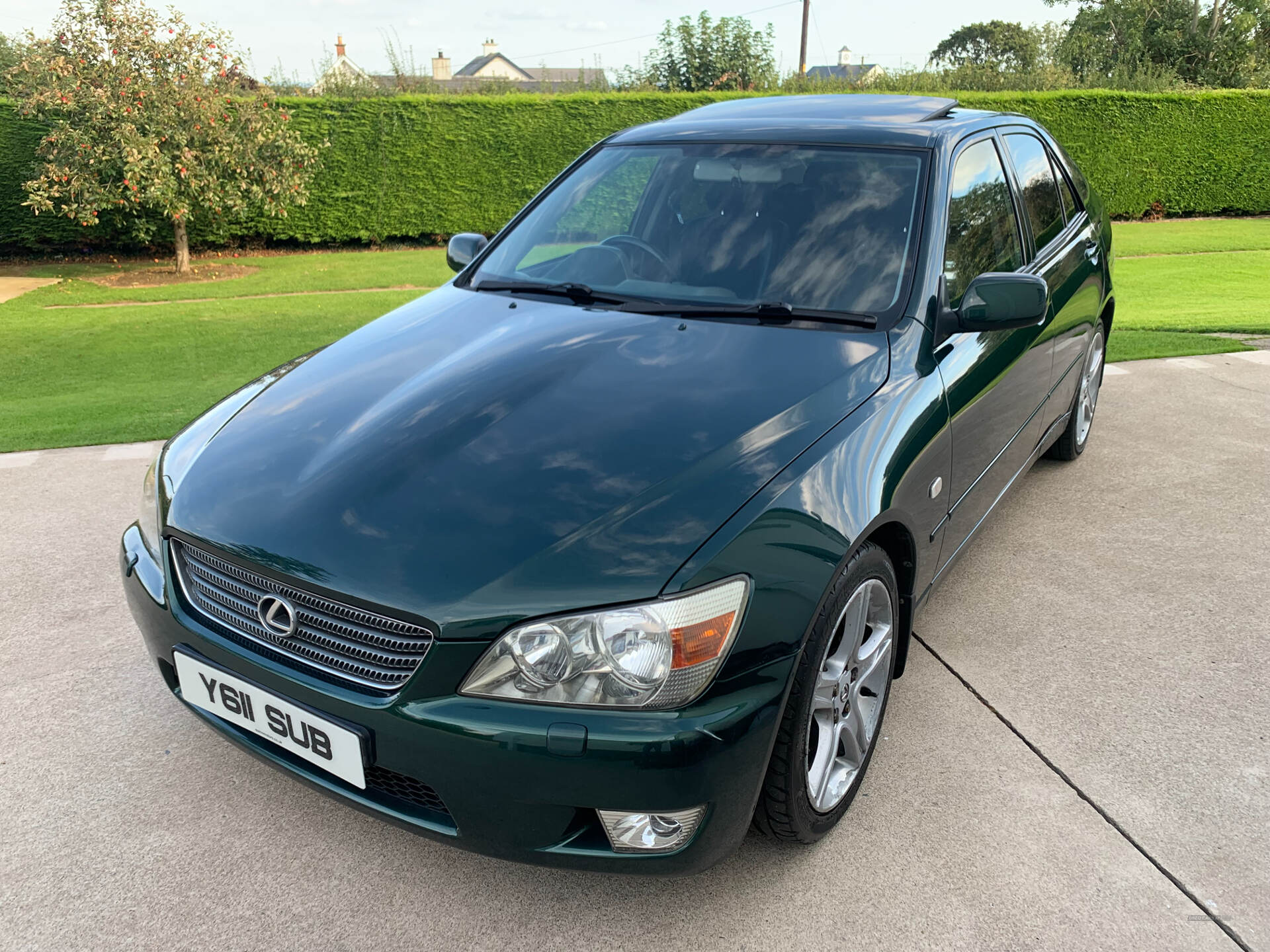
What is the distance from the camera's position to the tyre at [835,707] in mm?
1983

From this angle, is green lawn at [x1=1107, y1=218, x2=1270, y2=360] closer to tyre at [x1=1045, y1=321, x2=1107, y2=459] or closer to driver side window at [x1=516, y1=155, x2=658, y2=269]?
tyre at [x1=1045, y1=321, x2=1107, y2=459]

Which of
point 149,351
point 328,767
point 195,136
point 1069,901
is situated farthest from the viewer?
point 195,136

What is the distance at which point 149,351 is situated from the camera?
8227mm

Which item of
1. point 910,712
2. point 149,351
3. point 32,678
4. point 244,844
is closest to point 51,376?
point 149,351

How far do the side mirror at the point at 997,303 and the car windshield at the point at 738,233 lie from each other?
0.18 meters

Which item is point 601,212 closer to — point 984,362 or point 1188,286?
point 984,362

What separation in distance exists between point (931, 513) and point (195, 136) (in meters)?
12.8

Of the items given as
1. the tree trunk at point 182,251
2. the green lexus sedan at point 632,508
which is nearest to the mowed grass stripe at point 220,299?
the tree trunk at point 182,251

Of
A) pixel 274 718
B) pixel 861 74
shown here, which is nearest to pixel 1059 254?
pixel 274 718

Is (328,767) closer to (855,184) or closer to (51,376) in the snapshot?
(855,184)

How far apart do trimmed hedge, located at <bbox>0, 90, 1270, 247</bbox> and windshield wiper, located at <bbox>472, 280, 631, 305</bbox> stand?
13777 mm

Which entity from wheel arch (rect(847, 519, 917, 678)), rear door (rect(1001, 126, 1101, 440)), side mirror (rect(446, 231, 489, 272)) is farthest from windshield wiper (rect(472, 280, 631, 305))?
rear door (rect(1001, 126, 1101, 440))

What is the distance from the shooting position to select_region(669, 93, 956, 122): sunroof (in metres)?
3.33

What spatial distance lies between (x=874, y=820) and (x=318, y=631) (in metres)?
1.42
